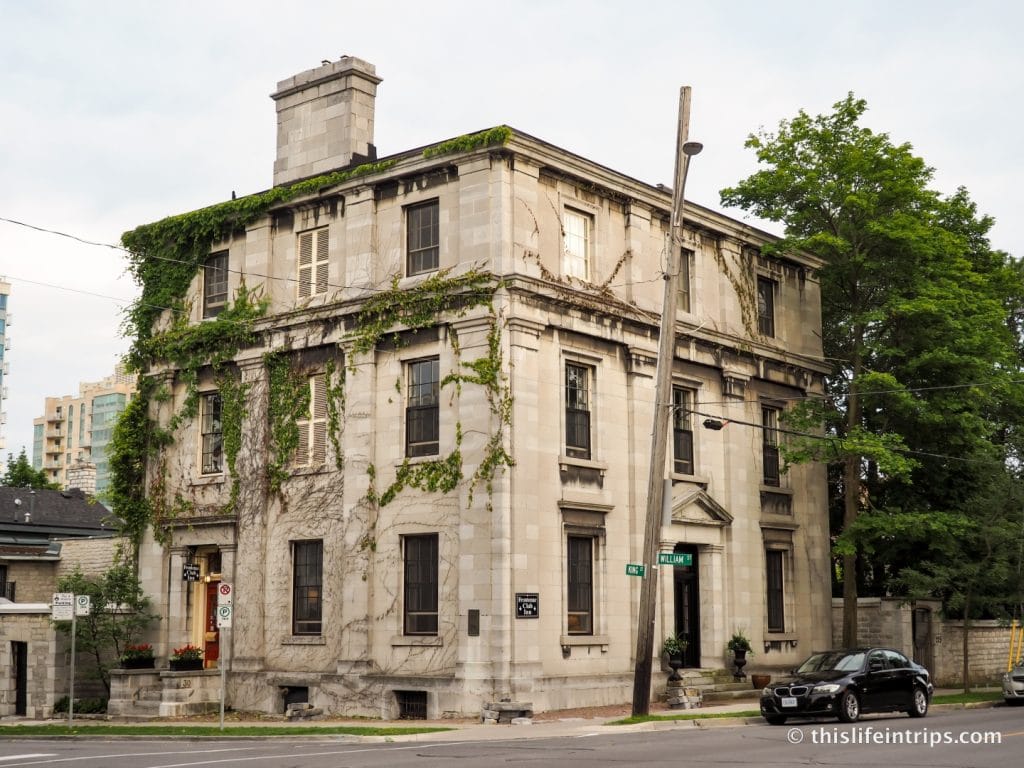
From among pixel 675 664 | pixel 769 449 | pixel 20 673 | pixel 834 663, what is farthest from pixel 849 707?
pixel 20 673

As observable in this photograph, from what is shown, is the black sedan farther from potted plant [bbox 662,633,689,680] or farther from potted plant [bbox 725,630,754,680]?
potted plant [bbox 725,630,754,680]

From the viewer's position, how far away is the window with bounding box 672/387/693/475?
31.8m

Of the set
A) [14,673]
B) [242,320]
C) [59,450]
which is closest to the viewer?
[242,320]

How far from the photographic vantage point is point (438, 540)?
2739cm

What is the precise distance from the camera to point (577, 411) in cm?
2880

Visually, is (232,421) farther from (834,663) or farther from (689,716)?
(834,663)

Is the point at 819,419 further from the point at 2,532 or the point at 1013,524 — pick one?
the point at 2,532

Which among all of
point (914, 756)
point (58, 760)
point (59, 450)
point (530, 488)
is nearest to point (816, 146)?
point (530, 488)

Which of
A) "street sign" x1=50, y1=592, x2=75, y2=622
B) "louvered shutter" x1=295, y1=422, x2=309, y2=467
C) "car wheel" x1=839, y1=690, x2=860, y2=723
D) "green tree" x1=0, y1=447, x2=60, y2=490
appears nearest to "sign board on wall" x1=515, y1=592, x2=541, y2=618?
"car wheel" x1=839, y1=690, x2=860, y2=723

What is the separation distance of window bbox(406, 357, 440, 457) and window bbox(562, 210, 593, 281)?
12.7 ft

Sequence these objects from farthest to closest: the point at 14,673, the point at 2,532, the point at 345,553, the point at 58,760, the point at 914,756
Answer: the point at 2,532, the point at 14,673, the point at 345,553, the point at 58,760, the point at 914,756

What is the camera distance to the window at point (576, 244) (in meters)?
29.0

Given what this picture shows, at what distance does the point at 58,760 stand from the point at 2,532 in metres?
33.6

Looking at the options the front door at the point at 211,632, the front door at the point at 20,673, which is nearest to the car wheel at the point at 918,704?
the front door at the point at 211,632
